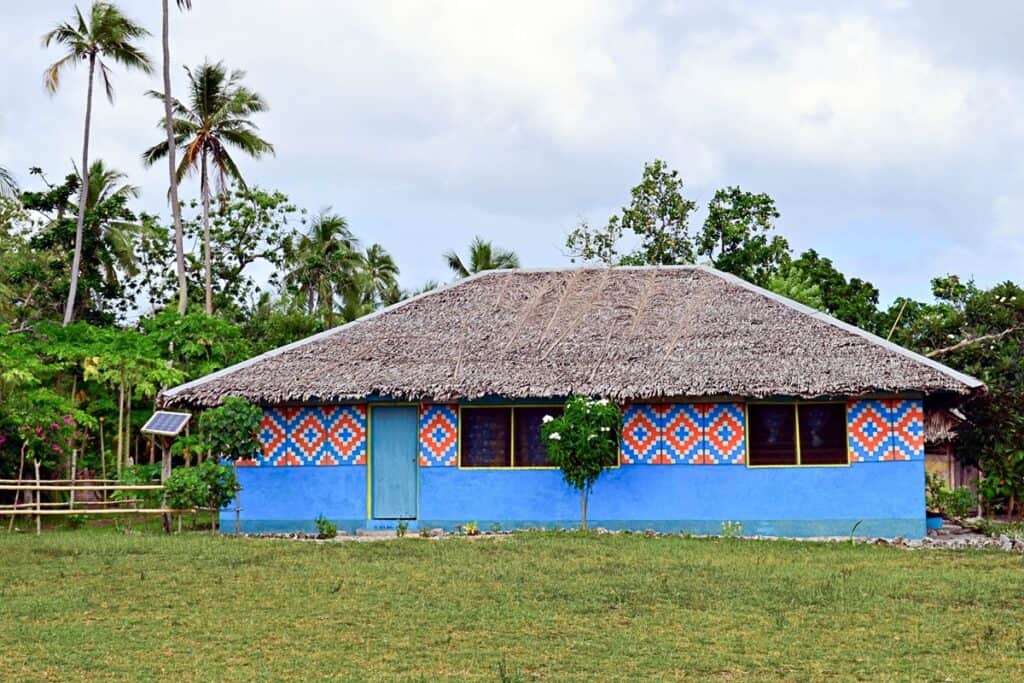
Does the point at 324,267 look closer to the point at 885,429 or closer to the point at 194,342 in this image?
the point at 194,342

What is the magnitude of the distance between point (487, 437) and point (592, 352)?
181 centimetres

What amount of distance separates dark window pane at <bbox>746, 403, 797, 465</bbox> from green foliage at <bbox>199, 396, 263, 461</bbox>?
252 inches

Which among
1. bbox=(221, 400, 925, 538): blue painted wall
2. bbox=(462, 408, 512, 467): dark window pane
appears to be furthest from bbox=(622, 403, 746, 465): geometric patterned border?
bbox=(462, 408, 512, 467): dark window pane

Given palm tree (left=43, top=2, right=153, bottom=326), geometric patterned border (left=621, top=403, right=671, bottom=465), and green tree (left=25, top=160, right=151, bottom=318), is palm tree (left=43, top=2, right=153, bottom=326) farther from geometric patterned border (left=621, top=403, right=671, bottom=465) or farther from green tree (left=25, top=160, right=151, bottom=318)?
geometric patterned border (left=621, top=403, right=671, bottom=465)

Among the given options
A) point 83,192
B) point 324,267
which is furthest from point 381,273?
point 83,192

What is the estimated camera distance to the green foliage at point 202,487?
604 inches

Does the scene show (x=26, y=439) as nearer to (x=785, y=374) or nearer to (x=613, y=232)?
(x=785, y=374)

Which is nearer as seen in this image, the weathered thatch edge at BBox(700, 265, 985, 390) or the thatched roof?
the weathered thatch edge at BBox(700, 265, 985, 390)

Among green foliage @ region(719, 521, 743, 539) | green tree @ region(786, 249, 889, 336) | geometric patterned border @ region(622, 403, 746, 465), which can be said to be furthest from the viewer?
green tree @ region(786, 249, 889, 336)

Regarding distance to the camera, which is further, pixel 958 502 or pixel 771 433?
pixel 958 502

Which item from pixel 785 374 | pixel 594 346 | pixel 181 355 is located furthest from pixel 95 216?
pixel 785 374

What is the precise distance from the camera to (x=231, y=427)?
1549 cm

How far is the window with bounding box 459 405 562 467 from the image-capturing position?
16.3 meters

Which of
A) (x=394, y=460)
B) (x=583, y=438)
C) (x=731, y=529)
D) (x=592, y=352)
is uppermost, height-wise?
(x=592, y=352)
